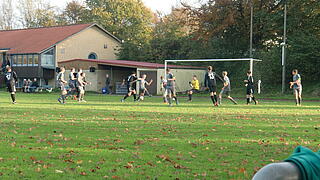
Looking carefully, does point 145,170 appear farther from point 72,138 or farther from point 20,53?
point 20,53

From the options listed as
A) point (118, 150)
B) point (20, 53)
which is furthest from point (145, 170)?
point (20, 53)

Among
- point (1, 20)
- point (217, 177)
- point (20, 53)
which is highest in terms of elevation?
point (1, 20)

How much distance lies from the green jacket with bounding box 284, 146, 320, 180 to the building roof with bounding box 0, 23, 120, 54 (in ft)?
183

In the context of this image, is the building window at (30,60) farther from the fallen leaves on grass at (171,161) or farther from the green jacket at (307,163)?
the green jacket at (307,163)

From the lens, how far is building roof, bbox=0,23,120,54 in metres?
56.7

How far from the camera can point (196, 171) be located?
6.48 meters

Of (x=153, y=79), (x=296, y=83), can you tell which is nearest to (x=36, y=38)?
(x=153, y=79)

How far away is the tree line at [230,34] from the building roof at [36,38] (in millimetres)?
6945

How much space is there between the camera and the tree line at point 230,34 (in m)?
39.6

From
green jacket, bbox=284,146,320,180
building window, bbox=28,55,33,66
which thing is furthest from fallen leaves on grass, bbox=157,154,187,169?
building window, bbox=28,55,33,66

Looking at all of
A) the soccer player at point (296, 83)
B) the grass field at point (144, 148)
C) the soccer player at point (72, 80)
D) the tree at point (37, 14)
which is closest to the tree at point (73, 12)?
the tree at point (37, 14)

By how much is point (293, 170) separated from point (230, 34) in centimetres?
4834

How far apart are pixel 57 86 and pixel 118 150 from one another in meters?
47.8

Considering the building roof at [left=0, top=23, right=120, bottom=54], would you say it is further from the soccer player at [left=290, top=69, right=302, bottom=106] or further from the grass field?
the grass field
